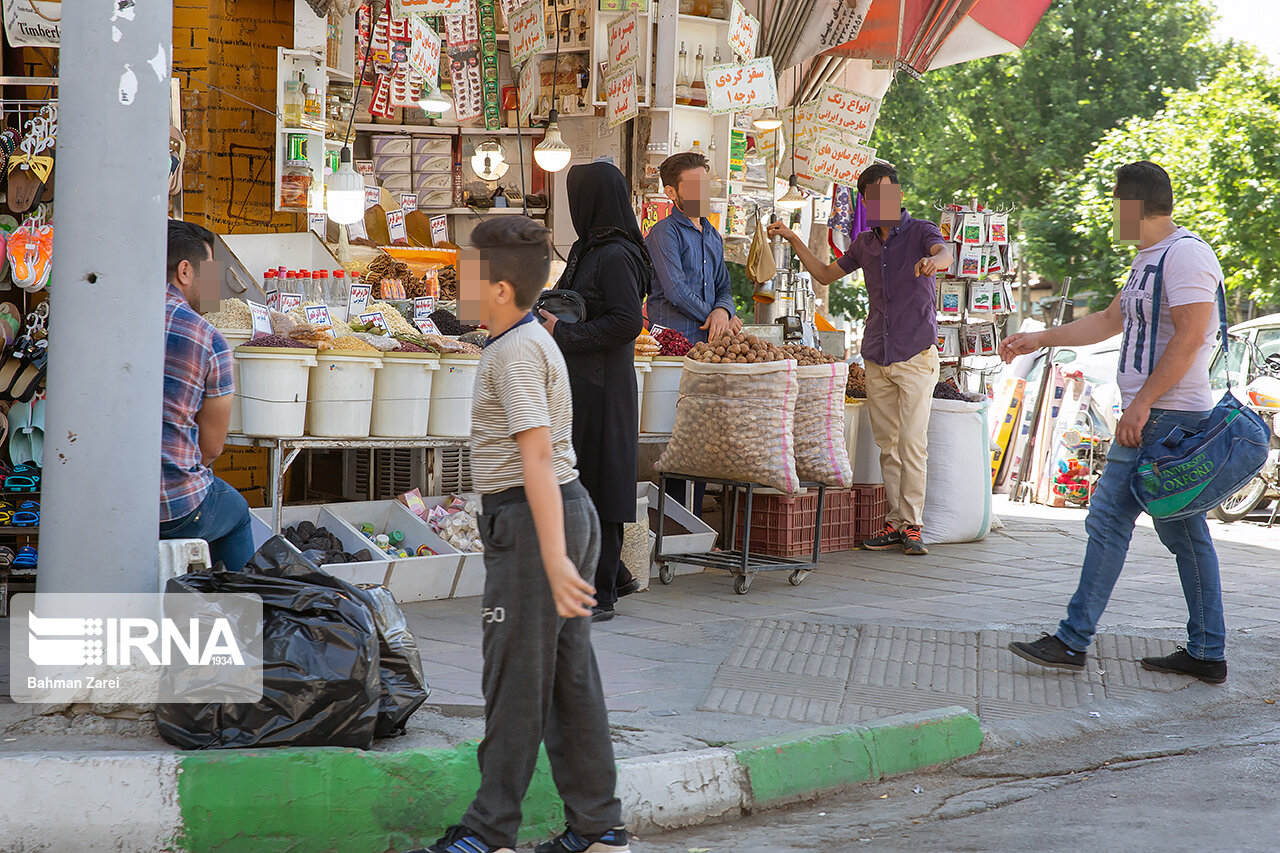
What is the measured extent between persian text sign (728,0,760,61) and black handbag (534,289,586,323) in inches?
231

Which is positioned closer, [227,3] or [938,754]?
[938,754]

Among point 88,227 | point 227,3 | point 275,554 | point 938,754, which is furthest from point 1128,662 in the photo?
point 227,3

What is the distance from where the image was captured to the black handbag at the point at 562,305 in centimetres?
516

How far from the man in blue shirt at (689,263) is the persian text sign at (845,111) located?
5.24 m

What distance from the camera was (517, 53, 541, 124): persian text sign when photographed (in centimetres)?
1152

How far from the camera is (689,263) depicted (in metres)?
7.25

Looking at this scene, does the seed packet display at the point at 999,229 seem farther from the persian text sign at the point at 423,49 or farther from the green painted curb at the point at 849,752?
the green painted curb at the point at 849,752

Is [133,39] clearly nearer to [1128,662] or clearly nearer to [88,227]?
[88,227]

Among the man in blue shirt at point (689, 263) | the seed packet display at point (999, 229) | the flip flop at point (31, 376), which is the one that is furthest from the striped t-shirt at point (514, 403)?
the seed packet display at point (999, 229)

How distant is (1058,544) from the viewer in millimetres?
9297

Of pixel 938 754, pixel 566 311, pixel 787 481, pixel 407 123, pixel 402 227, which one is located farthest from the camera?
pixel 407 123

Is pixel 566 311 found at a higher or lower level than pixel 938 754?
higher

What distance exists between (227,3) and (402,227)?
298cm

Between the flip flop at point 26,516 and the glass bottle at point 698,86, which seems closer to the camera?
the flip flop at point 26,516
